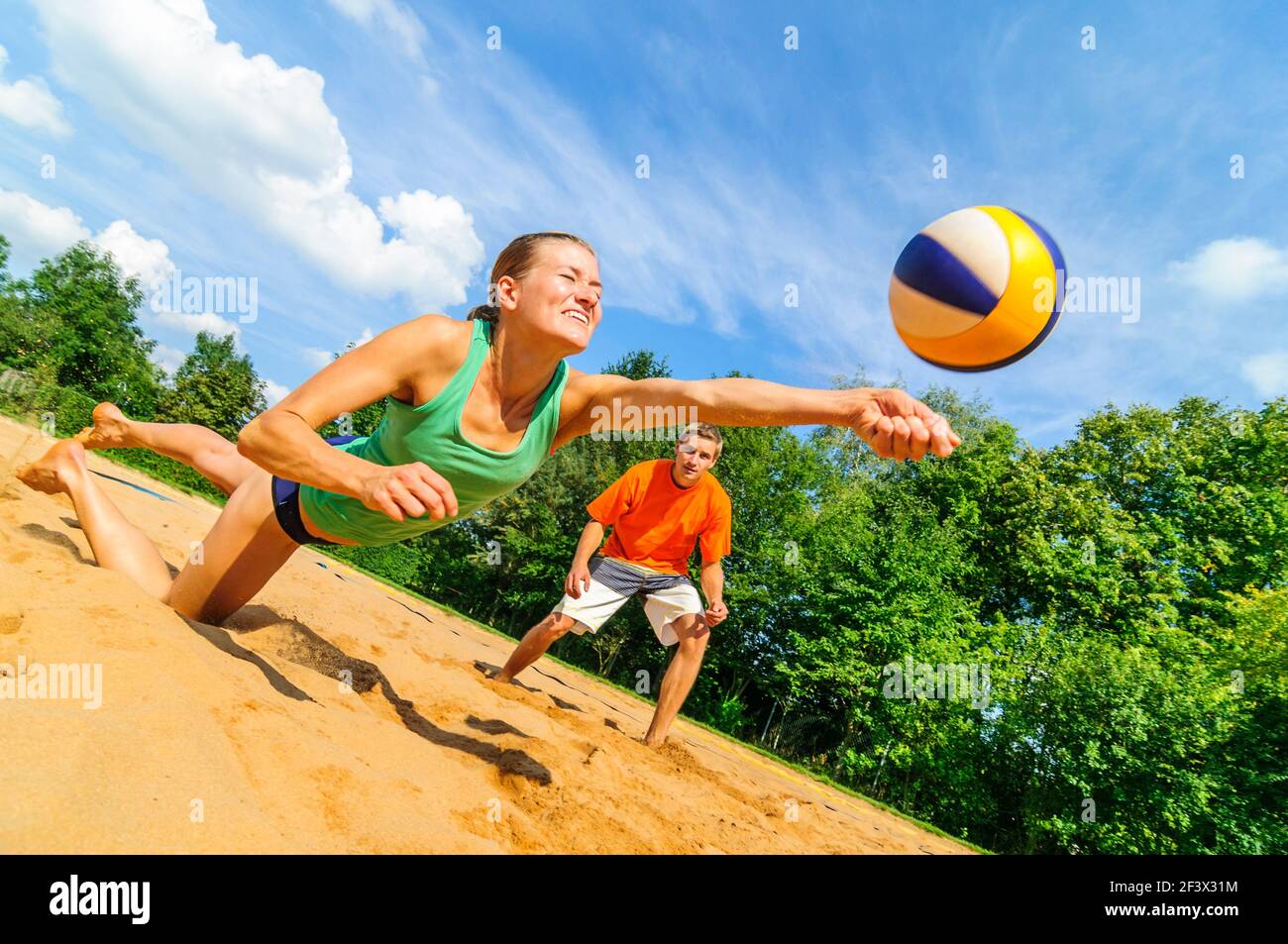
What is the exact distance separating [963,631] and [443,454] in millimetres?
17118

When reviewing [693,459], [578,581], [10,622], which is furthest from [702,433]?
[10,622]

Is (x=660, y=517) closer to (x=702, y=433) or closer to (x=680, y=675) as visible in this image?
(x=702, y=433)

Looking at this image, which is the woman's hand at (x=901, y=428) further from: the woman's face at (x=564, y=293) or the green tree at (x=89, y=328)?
the green tree at (x=89, y=328)

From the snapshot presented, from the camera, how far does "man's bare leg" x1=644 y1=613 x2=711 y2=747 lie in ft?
18.6

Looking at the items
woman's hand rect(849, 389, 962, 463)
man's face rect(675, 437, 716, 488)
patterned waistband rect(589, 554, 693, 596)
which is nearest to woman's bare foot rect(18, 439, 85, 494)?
patterned waistband rect(589, 554, 693, 596)

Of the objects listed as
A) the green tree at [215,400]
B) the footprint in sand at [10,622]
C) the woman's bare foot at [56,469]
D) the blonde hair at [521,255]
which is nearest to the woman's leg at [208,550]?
the woman's bare foot at [56,469]

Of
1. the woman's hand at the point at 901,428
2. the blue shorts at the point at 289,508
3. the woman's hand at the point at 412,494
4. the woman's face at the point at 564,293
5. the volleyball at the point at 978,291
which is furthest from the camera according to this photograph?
the blue shorts at the point at 289,508

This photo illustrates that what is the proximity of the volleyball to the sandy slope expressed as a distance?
255 centimetres

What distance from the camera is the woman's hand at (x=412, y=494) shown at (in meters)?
2.08

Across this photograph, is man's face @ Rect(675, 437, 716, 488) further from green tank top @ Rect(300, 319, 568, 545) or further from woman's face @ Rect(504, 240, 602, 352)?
woman's face @ Rect(504, 240, 602, 352)
